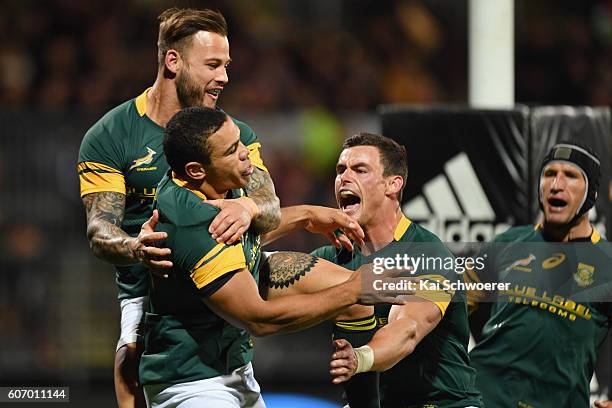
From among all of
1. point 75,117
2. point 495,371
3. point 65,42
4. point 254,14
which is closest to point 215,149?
point 495,371

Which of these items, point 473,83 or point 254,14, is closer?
point 473,83

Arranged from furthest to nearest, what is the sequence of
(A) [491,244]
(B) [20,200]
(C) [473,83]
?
1. (B) [20,200]
2. (C) [473,83]
3. (A) [491,244]

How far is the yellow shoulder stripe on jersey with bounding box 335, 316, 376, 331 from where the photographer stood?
469cm

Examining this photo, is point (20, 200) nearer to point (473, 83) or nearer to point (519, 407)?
point (473, 83)

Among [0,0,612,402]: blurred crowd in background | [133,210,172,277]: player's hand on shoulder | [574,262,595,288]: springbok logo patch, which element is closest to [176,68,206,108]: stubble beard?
[133,210,172,277]: player's hand on shoulder

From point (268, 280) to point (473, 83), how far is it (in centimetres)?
297

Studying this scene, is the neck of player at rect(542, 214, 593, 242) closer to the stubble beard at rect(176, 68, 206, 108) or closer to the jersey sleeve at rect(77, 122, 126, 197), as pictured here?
the stubble beard at rect(176, 68, 206, 108)

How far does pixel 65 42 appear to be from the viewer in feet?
34.0

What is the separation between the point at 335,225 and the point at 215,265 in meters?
0.85

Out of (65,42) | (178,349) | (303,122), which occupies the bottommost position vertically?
(178,349)

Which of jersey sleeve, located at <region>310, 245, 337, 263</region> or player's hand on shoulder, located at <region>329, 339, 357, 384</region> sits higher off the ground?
jersey sleeve, located at <region>310, 245, 337, 263</region>

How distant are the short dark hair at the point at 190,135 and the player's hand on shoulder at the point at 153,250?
24cm

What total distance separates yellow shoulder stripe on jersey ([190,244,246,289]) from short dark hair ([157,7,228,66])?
137 cm

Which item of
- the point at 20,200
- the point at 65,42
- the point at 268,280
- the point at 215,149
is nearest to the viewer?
the point at 215,149
